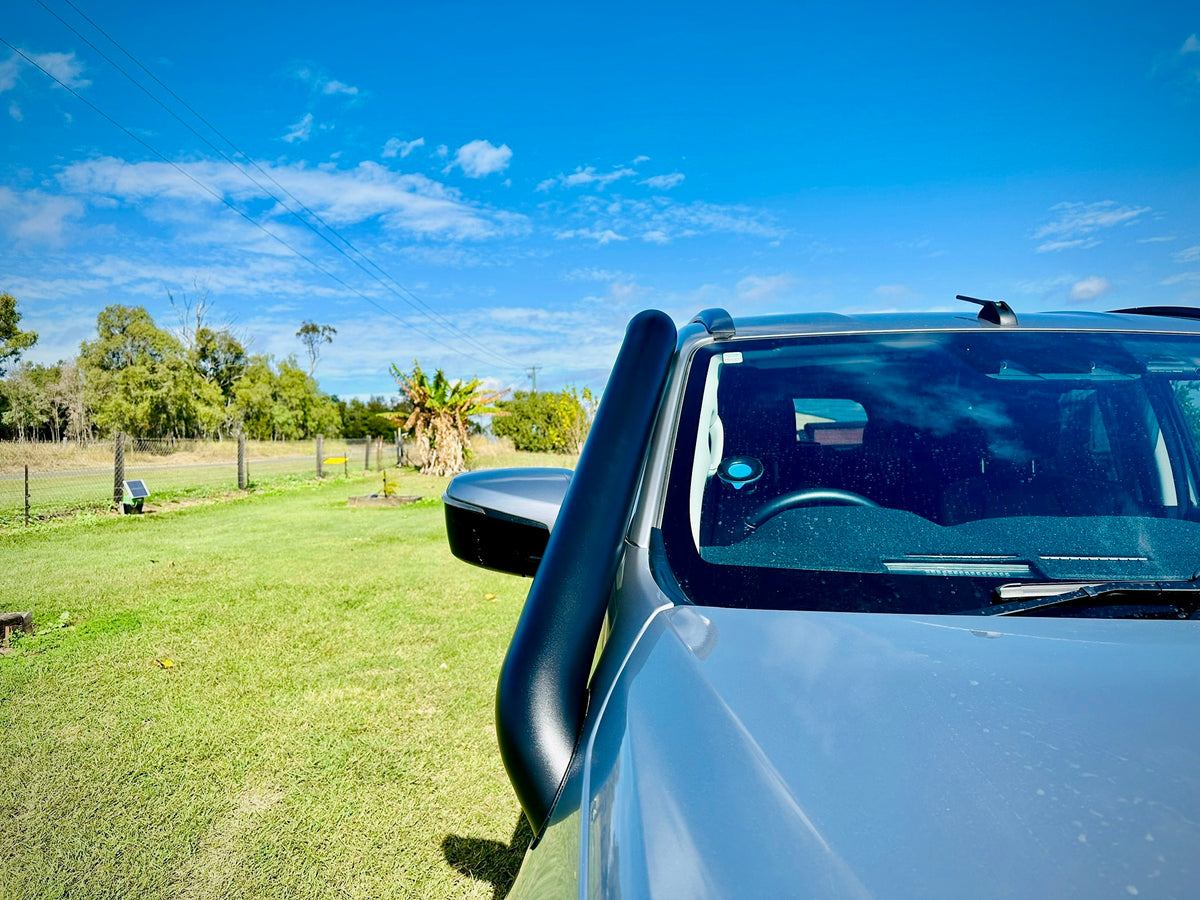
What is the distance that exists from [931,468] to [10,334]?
3713cm

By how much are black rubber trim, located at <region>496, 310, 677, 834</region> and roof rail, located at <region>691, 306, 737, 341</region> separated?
20.5 inches

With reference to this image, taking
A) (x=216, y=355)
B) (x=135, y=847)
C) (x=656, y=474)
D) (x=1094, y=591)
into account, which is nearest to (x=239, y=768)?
(x=135, y=847)

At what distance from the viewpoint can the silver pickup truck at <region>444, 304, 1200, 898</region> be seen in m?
0.62

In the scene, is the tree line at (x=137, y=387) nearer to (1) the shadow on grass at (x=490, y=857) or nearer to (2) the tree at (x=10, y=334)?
(2) the tree at (x=10, y=334)

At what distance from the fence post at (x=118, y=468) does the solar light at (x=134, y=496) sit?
234mm

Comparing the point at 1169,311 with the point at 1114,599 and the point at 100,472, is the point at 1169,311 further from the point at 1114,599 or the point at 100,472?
the point at 100,472

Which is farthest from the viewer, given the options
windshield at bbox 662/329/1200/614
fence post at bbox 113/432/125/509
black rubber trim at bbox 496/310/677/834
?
fence post at bbox 113/432/125/509

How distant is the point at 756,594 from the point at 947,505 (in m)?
0.50

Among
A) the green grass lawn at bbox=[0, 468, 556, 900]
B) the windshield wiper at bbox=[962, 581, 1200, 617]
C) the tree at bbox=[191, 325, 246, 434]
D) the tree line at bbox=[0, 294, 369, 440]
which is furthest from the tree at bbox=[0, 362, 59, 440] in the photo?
the windshield wiper at bbox=[962, 581, 1200, 617]

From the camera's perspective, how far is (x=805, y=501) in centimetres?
143

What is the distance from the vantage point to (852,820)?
622 millimetres

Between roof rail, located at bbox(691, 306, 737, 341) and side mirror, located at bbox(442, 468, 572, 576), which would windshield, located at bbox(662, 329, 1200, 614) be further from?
side mirror, located at bbox(442, 468, 572, 576)

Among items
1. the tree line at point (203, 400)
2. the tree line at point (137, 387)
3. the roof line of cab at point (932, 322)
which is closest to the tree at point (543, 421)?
the tree line at point (203, 400)

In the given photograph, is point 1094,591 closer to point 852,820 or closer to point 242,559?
point 852,820
